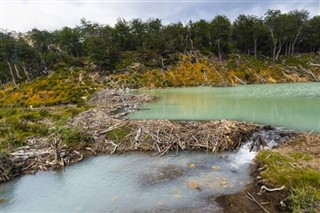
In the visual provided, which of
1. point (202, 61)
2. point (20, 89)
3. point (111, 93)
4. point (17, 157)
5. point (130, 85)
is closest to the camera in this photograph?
point (17, 157)

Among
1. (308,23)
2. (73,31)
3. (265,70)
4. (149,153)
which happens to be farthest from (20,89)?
(308,23)

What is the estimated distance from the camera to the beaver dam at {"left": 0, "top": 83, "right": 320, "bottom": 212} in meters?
15.2

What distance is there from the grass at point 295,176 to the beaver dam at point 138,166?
145 centimetres

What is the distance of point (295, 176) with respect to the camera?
14.4 metres

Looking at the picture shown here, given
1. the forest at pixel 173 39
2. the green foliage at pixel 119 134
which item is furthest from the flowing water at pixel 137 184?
the forest at pixel 173 39

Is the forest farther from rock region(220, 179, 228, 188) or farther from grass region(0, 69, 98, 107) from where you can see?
rock region(220, 179, 228, 188)

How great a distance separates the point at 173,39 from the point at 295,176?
82.8 metres

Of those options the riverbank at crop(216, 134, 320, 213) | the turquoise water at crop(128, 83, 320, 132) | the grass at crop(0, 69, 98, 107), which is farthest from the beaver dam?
the grass at crop(0, 69, 98, 107)

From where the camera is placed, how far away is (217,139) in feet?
72.1

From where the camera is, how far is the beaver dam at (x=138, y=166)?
15156mm

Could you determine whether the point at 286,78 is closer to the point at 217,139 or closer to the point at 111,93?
the point at 111,93

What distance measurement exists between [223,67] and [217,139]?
6593 cm

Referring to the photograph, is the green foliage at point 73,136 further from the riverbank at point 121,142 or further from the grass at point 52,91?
the grass at point 52,91

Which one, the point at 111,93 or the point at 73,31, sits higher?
the point at 73,31
